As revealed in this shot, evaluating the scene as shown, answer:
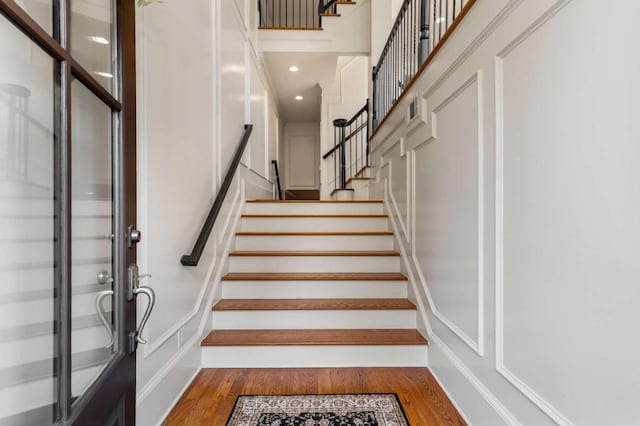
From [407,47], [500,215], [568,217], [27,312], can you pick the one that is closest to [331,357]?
[500,215]

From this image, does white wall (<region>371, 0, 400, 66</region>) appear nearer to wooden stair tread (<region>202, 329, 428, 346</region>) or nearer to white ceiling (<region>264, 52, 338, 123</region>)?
white ceiling (<region>264, 52, 338, 123</region>)

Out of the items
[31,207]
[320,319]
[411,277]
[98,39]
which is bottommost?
[320,319]

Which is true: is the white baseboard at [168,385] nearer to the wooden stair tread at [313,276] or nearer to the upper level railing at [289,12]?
the wooden stair tread at [313,276]

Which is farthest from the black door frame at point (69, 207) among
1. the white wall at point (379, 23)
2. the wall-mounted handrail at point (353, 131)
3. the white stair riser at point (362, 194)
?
the wall-mounted handrail at point (353, 131)

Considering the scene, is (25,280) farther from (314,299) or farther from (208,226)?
(314,299)

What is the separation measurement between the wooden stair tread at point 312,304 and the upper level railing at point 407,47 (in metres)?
1.57

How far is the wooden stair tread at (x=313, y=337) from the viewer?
2.01m

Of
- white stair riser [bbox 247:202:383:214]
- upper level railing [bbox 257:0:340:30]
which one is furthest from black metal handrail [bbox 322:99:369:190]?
white stair riser [bbox 247:202:383:214]

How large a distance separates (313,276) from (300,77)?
4072 millimetres

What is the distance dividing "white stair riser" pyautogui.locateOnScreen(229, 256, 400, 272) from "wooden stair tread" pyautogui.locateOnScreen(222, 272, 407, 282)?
5cm

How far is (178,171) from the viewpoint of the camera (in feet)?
5.64

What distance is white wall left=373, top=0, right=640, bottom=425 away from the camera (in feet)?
2.50

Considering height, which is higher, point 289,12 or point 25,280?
point 289,12

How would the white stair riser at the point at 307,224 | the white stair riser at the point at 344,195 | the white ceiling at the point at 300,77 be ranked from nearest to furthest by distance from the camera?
the white stair riser at the point at 307,224 < the white stair riser at the point at 344,195 < the white ceiling at the point at 300,77
